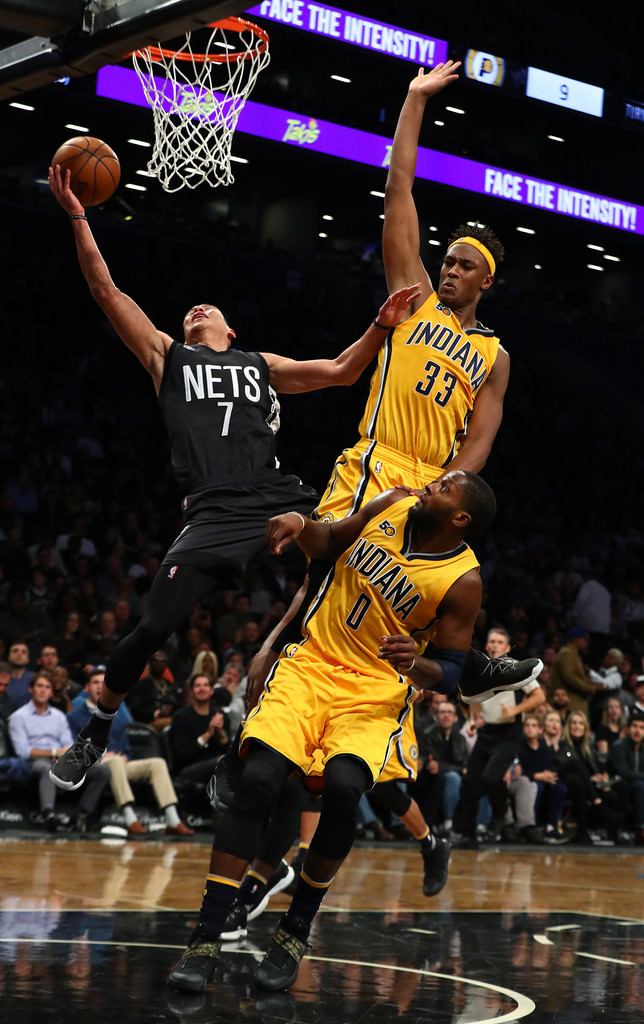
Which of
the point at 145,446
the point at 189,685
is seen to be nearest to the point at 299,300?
the point at 145,446

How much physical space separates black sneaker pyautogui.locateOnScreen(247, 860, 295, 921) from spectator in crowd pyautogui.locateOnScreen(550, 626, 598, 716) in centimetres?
703

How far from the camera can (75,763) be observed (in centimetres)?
548

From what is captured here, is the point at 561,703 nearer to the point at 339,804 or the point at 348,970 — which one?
the point at 348,970

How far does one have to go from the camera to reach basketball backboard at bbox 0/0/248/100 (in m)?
4.68

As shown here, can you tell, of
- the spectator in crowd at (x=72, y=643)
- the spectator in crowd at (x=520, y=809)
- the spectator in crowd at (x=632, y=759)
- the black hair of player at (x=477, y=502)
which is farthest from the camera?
→ the spectator in crowd at (x=632, y=759)

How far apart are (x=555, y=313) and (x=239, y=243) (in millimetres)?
6926

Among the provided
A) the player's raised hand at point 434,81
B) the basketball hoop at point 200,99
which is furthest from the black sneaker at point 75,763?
the player's raised hand at point 434,81

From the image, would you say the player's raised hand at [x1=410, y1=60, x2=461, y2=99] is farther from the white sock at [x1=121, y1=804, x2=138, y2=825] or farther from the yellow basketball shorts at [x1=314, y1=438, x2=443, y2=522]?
the white sock at [x1=121, y1=804, x2=138, y2=825]

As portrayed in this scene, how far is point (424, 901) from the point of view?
8008 millimetres

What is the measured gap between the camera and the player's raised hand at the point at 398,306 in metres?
5.24

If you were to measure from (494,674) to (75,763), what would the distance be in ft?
6.08

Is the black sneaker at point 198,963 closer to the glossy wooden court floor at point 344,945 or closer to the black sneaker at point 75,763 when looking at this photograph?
the glossy wooden court floor at point 344,945

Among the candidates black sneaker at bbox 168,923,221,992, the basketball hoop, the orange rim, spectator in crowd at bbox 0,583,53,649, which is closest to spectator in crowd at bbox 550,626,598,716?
spectator in crowd at bbox 0,583,53,649

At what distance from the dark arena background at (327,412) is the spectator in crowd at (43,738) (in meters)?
0.19
